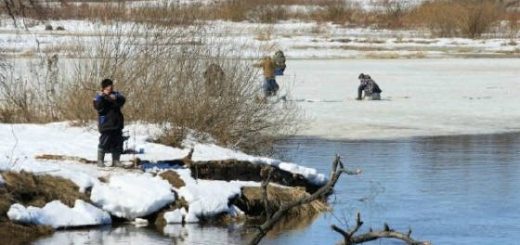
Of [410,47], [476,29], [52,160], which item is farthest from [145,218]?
[476,29]

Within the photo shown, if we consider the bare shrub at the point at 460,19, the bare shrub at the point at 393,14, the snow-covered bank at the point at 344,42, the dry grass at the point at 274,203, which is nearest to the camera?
the dry grass at the point at 274,203

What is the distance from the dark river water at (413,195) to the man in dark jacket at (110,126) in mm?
1886

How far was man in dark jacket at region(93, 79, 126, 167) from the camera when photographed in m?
15.3

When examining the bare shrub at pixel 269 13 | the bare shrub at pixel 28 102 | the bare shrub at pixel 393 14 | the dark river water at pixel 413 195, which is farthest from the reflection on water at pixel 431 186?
the bare shrub at pixel 393 14

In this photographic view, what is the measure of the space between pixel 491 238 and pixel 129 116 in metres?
7.60

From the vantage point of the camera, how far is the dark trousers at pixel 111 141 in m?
15.5

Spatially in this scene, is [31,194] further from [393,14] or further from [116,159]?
[393,14]

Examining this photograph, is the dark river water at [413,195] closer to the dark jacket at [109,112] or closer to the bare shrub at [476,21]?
the dark jacket at [109,112]

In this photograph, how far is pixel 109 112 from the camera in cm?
1548

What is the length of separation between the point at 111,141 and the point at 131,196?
1268mm

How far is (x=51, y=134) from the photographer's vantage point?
717 inches

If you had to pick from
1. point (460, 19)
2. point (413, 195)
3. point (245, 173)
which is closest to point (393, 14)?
point (460, 19)

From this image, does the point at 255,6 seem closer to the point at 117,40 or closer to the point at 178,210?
the point at 117,40

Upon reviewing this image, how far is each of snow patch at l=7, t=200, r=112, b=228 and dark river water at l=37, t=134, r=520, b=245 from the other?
284 millimetres
